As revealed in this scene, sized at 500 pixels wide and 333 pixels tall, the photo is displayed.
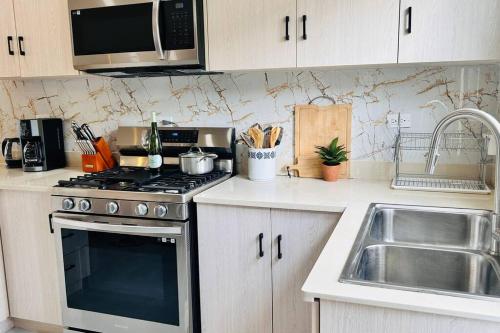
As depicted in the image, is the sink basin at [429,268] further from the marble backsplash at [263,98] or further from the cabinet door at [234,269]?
the marble backsplash at [263,98]

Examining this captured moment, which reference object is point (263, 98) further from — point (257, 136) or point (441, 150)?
point (441, 150)

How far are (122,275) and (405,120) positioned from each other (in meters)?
1.67

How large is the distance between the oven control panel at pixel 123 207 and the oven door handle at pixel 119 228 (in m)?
0.05

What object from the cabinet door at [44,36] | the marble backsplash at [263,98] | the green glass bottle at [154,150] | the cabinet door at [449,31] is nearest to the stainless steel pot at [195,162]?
the green glass bottle at [154,150]

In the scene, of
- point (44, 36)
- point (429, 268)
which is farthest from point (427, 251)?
point (44, 36)

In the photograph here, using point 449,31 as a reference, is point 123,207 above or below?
below

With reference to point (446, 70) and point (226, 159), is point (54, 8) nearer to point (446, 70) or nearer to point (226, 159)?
point (226, 159)

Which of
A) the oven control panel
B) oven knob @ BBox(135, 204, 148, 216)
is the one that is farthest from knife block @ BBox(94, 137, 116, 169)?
oven knob @ BBox(135, 204, 148, 216)

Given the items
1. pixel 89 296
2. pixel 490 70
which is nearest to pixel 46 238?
pixel 89 296

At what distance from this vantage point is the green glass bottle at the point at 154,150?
7.95 feet

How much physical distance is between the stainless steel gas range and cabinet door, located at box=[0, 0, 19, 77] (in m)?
0.89

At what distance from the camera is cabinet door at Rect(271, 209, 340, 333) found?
1845 millimetres

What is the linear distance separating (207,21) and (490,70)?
4.63 ft

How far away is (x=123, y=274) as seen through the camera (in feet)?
7.06
